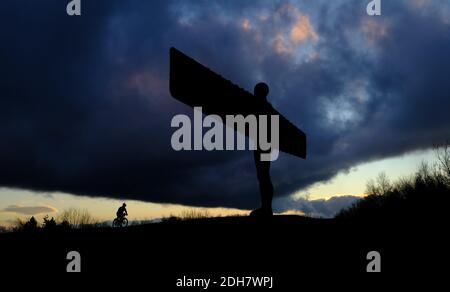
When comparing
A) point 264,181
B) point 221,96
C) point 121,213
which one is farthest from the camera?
point 121,213

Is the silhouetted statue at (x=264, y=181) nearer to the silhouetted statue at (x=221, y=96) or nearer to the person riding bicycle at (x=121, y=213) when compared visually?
the silhouetted statue at (x=221, y=96)

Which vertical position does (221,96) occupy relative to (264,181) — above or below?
above

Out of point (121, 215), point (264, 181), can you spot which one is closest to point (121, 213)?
point (121, 215)

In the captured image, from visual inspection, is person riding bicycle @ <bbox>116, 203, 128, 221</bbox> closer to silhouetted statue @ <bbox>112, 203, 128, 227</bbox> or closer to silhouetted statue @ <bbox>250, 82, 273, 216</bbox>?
silhouetted statue @ <bbox>112, 203, 128, 227</bbox>

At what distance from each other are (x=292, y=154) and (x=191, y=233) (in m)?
3.19

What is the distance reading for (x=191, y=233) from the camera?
16.8 feet

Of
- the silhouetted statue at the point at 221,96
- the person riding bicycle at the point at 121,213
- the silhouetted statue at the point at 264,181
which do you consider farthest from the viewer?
the person riding bicycle at the point at 121,213

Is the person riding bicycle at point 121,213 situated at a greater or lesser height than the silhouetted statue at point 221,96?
lesser

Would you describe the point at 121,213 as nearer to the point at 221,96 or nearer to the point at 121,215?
the point at 121,215

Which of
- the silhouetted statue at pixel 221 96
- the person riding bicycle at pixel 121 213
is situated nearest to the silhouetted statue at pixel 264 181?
the silhouetted statue at pixel 221 96
